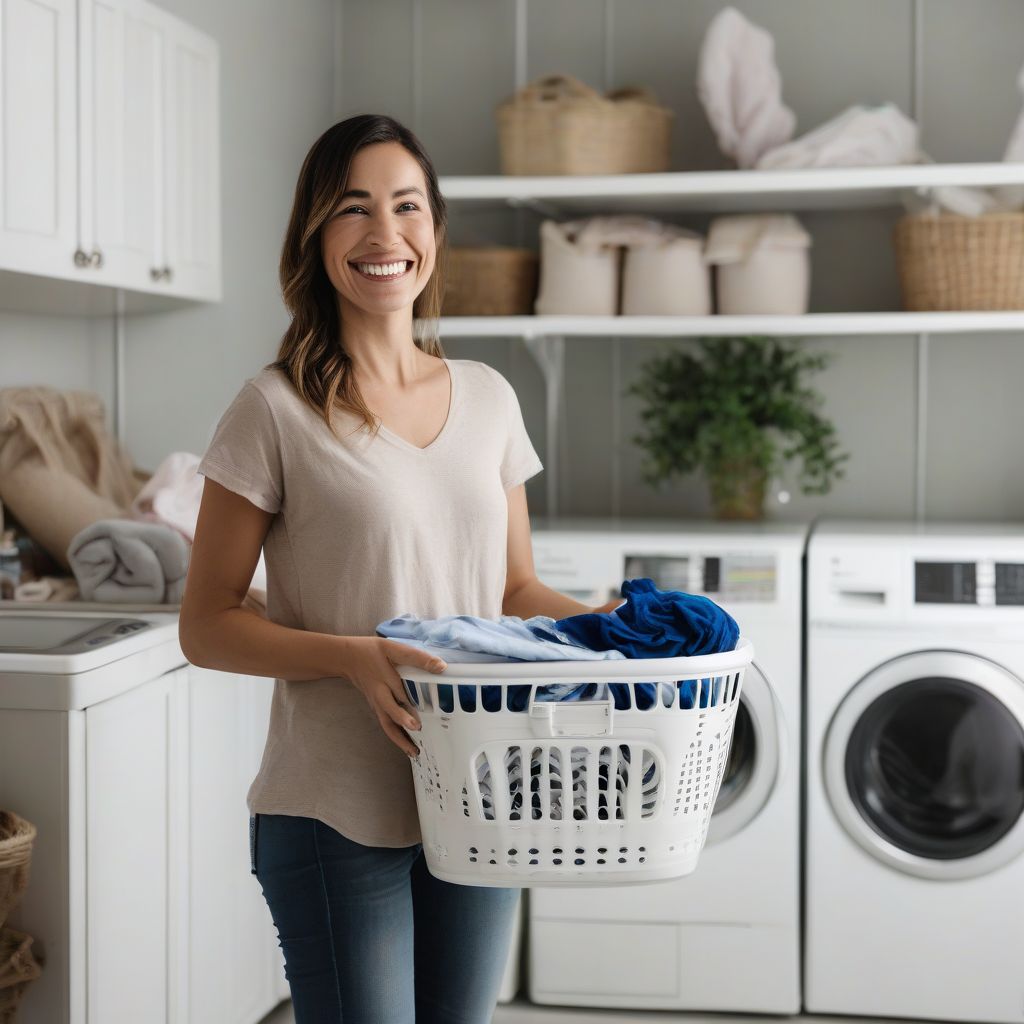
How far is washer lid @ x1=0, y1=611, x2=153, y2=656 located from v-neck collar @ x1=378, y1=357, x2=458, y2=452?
76 centimetres

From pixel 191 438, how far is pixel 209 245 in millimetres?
443

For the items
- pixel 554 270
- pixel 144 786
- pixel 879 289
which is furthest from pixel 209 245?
pixel 879 289

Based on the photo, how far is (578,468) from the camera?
371 centimetres

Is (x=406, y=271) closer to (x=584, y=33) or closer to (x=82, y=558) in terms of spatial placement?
(x=82, y=558)

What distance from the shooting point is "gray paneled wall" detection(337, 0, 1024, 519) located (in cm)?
345

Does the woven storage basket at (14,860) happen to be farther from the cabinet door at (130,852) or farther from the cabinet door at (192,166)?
the cabinet door at (192,166)

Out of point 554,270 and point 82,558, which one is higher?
point 554,270

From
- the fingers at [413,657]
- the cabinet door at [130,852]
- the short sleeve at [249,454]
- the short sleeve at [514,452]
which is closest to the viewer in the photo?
the fingers at [413,657]

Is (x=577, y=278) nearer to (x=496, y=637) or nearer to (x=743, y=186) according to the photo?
(x=743, y=186)

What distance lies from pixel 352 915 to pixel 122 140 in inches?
70.3

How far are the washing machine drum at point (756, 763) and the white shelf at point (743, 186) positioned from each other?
3.41 ft

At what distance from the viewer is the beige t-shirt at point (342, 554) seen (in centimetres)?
135

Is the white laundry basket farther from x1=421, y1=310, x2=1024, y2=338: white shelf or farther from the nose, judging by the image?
x1=421, y1=310, x2=1024, y2=338: white shelf

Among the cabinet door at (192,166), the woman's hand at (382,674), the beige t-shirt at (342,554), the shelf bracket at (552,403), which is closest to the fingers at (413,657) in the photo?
the woman's hand at (382,674)
